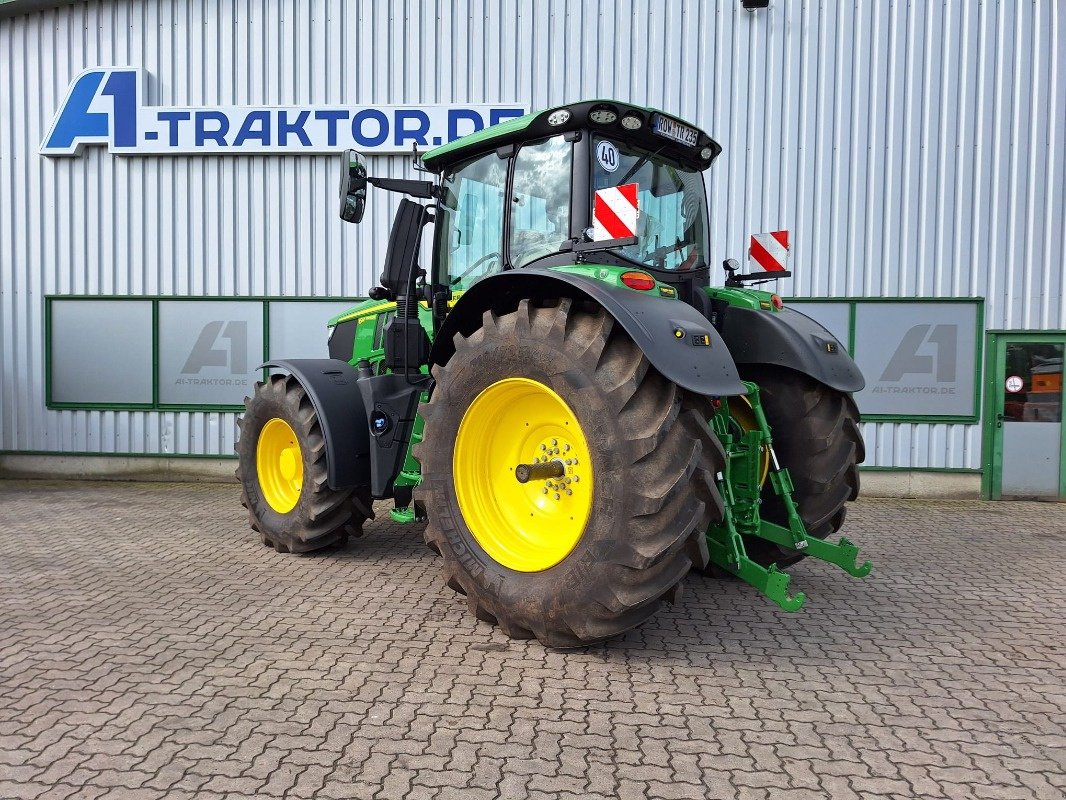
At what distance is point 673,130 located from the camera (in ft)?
14.3

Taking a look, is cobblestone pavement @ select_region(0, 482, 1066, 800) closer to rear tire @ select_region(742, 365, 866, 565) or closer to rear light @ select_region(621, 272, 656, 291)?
rear tire @ select_region(742, 365, 866, 565)

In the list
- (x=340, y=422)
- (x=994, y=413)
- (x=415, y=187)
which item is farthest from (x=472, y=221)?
(x=994, y=413)

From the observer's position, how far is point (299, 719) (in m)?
2.98

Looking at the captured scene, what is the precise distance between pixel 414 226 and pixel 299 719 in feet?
10.1

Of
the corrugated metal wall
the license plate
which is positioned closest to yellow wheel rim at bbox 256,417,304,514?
the license plate

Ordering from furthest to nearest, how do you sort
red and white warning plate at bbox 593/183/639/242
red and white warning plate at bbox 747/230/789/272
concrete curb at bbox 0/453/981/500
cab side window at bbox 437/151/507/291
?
concrete curb at bbox 0/453/981/500, red and white warning plate at bbox 747/230/789/272, cab side window at bbox 437/151/507/291, red and white warning plate at bbox 593/183/639/242

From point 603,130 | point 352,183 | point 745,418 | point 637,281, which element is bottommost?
point 745,418

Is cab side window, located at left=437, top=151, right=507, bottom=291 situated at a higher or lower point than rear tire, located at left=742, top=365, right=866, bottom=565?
higher

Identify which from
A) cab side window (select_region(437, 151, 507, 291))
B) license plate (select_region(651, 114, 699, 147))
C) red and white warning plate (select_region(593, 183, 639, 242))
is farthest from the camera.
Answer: cab side window (select_region(437, 151, 507, 291))

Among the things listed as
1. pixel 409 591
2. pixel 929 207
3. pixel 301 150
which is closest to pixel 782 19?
pixel 929 207

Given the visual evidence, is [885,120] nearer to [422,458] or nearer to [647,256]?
[647,256]

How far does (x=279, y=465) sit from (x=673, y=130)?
3.62m

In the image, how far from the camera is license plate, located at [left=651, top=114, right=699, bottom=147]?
13.8 feet

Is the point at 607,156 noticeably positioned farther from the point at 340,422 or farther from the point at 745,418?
the point at 340,422
